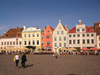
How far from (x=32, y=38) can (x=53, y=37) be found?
31.3 ft

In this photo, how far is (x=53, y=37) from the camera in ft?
188

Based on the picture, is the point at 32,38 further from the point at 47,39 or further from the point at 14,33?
the point at 14,33

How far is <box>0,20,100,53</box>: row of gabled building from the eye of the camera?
5303cm

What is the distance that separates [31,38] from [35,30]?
3.93 metres

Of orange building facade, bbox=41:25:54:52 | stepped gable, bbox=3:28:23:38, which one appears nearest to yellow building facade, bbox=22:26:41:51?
orange building facade, bbox=41:25:54:52

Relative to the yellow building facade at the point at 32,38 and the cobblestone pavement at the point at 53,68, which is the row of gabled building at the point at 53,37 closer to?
the yellow building facade at the point at 32,38

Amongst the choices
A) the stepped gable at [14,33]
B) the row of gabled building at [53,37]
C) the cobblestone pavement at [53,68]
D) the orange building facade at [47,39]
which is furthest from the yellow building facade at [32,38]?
the cobblestone pavement at [53,68]

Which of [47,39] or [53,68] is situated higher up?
[47,39]

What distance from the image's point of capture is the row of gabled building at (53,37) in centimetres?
5303

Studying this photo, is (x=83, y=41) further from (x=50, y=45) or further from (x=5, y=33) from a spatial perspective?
(x=5, y=33)

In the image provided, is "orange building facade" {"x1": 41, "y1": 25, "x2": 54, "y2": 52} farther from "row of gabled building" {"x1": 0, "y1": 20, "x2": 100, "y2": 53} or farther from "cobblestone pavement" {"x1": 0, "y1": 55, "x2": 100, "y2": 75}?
"cobblestone pavement" {"x1": 0, "y1": 55, "x2": 100, "y2": 75}

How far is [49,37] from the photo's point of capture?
57969 mm

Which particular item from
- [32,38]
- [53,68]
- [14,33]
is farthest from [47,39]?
[53,68]

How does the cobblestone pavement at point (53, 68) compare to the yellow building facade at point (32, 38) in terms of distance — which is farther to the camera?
the yellow building facade at point (32, 38)
